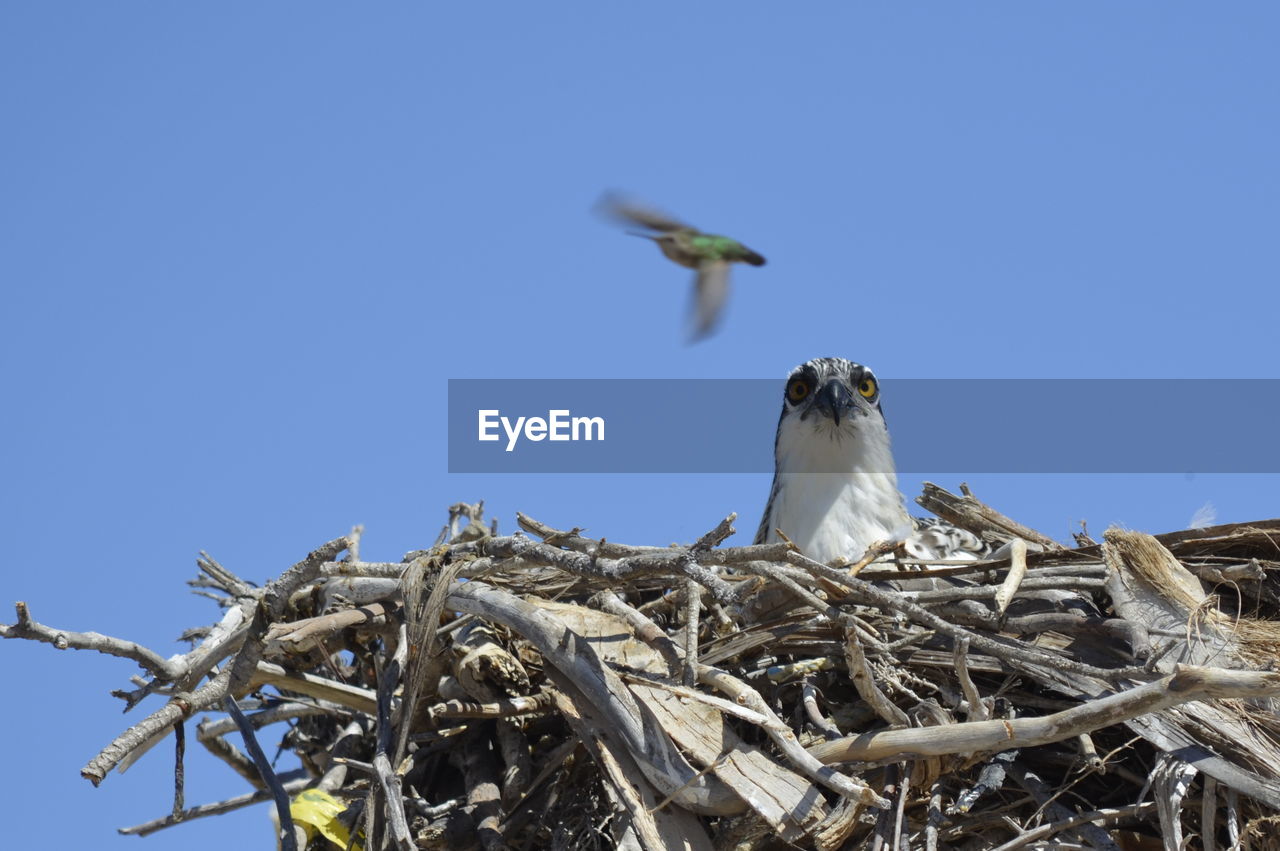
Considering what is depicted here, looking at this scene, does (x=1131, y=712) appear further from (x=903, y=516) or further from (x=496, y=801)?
(x=903, y=516)

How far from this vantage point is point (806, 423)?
7.48m

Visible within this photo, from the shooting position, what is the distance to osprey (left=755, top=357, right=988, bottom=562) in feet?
22.0

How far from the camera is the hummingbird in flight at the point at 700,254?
250 inches

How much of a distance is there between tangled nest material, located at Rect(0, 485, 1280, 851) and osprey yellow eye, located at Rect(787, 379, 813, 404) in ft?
7.81

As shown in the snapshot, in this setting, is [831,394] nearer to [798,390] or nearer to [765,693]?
[798,390]

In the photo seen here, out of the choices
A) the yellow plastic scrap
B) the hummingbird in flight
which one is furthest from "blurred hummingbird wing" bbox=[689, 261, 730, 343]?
the yellow plastic scrap

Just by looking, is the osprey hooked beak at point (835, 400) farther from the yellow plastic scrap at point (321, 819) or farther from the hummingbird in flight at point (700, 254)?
the yellow plastic scrap at point (321, 819)

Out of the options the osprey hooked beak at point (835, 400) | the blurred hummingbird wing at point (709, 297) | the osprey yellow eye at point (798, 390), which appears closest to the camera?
the blurred hummingbird wing at point (709, 297)

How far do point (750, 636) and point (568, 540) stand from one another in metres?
0.70

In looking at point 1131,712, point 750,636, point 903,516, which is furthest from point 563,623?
point 903,516

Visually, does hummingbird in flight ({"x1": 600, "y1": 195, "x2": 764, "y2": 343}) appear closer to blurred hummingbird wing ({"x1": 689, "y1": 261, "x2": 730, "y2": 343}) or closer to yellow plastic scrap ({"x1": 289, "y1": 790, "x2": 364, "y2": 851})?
blurred hummingbird wing ({"x1": 689, "y1": 261, "x2": 730, "y2": 343})

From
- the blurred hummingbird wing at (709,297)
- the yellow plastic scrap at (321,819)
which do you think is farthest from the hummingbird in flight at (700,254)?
the yellow plastic scrap at (321,819)

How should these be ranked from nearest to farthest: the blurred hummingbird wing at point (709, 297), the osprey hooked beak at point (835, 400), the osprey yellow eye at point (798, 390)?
the blurred hummingbird wing at point (709, 297) → the osprey hooked beak at point (835, 400) → the osprey yellow eye at point (798, 390)

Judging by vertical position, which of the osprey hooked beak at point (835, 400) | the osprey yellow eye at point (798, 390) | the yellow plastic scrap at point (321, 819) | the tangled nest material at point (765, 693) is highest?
the osprey yellow eye at point (798, 390)
